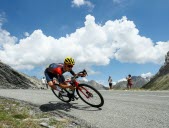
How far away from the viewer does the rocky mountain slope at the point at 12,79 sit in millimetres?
25984

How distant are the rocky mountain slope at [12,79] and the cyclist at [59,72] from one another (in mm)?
13990

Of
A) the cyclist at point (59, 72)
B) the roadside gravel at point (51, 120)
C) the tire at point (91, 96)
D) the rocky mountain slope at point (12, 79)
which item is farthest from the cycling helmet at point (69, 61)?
the rocky mountain slope at point (12, 79)

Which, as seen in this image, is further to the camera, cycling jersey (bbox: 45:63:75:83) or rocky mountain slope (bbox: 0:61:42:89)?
rocky mountain slope (bbox: 0:61:42:89)

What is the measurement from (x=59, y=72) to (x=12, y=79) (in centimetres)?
1511

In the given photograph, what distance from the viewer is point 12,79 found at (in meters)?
26.5

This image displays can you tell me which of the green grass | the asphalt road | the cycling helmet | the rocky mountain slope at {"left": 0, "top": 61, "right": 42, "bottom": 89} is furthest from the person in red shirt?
the rocky mountain slope at {"left": 0, "top": 61, "right": 42, "bottom": 89}

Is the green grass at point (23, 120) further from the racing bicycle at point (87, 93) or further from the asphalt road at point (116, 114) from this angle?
the racing bicycle at point (87, 93)

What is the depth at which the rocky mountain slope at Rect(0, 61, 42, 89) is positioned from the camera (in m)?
26.0

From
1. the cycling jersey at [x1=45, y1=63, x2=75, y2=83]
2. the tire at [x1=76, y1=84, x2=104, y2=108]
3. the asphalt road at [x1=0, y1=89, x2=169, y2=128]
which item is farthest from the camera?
the cycling jersey at [x1=45, y1=63, x2=75, y2=83]

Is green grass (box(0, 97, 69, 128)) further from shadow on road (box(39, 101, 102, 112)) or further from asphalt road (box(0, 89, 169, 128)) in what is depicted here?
shadow on road (box(39, 101, 102, 112))

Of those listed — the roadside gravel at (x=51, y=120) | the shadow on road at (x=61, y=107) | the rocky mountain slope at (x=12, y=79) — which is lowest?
the roadside gravel at (x=51, y=120)

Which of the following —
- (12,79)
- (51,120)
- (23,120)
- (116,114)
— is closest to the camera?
(23,120)

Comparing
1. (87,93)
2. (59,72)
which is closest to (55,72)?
(59,72)

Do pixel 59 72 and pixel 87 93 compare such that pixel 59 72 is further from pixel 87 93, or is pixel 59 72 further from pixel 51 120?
pixel 51 120
